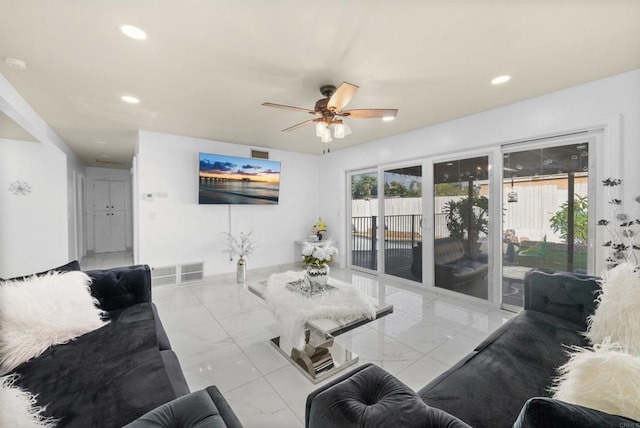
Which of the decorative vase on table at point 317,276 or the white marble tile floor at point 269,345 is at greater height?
the decorative vase on table at point 317,276

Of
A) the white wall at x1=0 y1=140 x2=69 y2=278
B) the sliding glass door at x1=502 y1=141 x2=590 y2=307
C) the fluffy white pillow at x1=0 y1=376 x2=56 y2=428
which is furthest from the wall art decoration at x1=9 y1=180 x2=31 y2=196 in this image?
the sliding glass door at x1=502 y1=141 x2=590 y2=307

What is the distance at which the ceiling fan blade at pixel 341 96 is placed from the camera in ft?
6.78

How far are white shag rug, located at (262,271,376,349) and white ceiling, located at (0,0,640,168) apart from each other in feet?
6.73

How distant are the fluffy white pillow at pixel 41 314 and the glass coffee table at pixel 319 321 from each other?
4.43ft

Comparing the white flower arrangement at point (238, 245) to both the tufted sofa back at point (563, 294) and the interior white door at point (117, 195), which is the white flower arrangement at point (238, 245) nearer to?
the tufted sofa back at point (563, 294)

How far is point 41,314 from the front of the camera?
1.64 meters

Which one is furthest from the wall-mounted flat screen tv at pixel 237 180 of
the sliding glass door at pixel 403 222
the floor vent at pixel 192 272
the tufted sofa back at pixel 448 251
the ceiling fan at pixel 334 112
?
the tufted sofa back at pixel 448 251

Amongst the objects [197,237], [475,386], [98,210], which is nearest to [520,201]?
[475,386]

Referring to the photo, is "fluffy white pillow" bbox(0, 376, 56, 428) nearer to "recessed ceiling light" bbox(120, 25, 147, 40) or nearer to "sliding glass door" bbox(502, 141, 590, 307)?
"recessed ceiling light" bbox(120, 25, 147, 40)

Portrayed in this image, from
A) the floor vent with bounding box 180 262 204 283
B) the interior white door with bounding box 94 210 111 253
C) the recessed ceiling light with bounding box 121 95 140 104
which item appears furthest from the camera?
the interior white door with bounding box 94 210 111 253

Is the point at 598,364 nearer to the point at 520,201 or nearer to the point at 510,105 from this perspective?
the point at 520,201

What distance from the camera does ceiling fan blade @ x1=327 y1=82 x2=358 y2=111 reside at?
2.07m

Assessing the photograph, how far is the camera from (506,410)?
3.75 feet

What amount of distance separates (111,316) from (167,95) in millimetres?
2288
